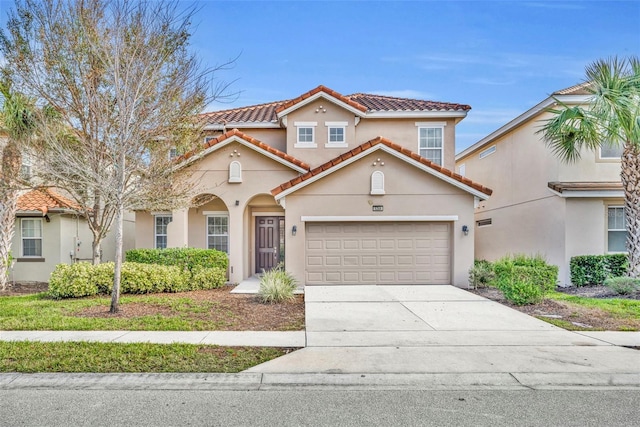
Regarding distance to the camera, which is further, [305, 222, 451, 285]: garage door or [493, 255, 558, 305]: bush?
[305, 222, 451, 285]: garage door

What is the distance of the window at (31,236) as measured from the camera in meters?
16.4

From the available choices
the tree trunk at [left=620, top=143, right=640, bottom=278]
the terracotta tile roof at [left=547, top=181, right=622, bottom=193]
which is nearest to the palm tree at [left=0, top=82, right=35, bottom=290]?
the terracotta tile roof at [left=547, top=181, right=622, bottom=193]

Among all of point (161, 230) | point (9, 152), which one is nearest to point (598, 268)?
point (161, 230)

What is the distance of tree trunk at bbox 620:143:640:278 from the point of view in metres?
12.6

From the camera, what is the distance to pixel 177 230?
15.0m

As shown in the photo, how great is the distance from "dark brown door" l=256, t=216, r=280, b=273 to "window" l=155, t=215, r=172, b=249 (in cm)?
365

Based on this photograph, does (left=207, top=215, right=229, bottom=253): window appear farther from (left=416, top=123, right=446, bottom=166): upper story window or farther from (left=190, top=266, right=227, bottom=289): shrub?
(left=416, top=123, right=446, bottom=166): upper story window

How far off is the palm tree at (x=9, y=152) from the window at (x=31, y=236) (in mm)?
2219

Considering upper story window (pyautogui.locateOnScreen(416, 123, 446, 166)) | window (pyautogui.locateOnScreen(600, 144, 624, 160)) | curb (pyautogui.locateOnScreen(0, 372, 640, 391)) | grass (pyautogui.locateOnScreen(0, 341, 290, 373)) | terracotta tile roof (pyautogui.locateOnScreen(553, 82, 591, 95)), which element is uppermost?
terracotta tile roof (pyautogui.locateOnScreen(553, 82, 591, 95))

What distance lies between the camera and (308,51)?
19.0 m

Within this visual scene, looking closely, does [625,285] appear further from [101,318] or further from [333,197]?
[101,318]

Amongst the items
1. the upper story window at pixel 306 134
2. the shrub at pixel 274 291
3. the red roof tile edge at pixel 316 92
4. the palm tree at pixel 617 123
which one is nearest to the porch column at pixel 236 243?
the shrub at pixel 274 291

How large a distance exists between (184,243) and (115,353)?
29.4 feet

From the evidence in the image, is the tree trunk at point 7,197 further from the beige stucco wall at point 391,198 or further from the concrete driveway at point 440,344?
the concrete driveway at point 440,344
